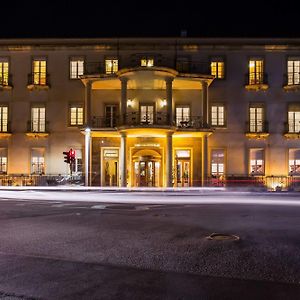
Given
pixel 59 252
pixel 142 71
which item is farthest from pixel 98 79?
pixel 59 252

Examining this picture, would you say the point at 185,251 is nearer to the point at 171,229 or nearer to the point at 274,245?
the point at 274,245

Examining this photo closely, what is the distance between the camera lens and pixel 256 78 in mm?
37219

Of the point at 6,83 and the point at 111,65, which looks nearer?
the point at 111,65

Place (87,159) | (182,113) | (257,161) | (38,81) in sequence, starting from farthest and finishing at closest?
(38,81) < (257,161) < (182,113) < (87,159)

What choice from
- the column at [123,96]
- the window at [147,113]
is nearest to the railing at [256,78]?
the window at [147,113]

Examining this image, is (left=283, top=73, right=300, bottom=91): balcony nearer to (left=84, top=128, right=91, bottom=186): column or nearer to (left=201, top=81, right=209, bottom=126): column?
(left=201, top=81, right=209, bottom=126): column

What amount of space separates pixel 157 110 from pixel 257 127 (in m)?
7.69

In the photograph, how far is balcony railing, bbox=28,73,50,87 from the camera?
37375 mm

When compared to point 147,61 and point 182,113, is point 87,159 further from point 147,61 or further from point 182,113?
point 147,61

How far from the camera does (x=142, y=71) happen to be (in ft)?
108

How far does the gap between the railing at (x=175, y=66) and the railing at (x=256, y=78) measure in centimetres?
304

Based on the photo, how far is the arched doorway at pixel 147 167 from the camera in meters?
36.4

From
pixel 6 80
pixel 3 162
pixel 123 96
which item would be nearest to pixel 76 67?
pixel 6 80

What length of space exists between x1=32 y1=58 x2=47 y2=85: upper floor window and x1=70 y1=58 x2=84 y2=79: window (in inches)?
82.2
